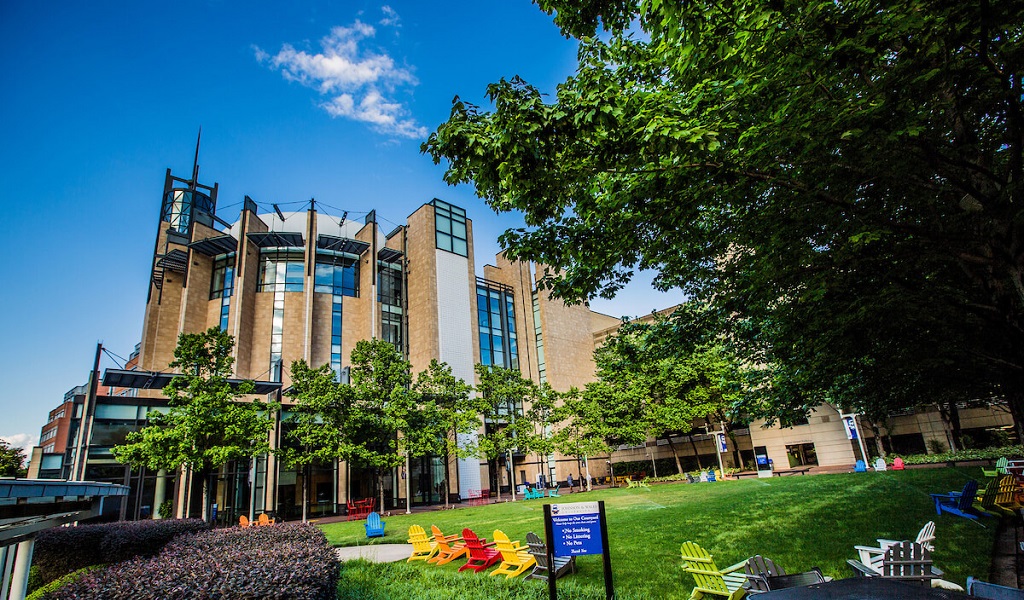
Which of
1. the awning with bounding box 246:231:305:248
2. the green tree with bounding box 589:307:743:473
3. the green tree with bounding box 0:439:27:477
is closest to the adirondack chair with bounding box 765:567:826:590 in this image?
the green tree with bounding box 589:307:743:473

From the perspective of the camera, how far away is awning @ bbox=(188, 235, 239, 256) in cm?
3934

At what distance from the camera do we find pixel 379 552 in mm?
14633

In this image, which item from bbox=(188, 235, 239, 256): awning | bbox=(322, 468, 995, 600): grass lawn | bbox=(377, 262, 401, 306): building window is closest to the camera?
bbox=(322, 468, 995, 600): grass lawn

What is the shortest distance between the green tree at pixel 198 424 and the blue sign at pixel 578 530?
16787mm

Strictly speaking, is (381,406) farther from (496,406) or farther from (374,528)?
(374,528)

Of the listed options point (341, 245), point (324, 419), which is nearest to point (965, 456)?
point (324, 419)

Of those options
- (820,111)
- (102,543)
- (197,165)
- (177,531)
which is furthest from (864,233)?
(197,165)

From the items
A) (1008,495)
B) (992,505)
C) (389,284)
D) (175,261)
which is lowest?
(992,505)

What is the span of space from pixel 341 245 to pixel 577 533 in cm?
4105

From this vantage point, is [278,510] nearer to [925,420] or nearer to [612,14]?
[612,14]

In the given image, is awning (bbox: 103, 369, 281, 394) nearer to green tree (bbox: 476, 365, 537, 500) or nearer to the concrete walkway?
green tree (bbox: 476, 365, 537, 500)

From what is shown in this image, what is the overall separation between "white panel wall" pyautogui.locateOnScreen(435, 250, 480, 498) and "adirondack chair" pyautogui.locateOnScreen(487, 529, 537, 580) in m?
29.8

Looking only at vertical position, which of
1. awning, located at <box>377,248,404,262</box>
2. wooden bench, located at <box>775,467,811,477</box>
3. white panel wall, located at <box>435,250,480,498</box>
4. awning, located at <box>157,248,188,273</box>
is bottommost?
wooden bench, located at <box>775,467,811,477</box>

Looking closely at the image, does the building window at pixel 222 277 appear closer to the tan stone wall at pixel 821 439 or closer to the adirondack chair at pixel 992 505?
the adirondack chair at pixel 992 505
